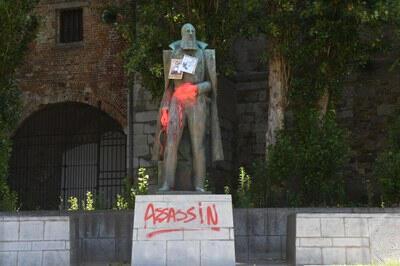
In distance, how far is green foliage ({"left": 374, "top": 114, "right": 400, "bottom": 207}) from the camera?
Answer: 13773 mm

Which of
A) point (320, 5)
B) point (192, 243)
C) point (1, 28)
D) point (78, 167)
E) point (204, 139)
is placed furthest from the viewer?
point (78, 167)

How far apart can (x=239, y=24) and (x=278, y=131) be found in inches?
95.9

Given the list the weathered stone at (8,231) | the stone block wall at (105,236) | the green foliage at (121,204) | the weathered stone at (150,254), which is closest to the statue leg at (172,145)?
the weathered stone at (150,254)

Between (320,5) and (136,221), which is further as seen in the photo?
(320,5)

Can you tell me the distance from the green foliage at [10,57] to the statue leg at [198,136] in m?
5.91

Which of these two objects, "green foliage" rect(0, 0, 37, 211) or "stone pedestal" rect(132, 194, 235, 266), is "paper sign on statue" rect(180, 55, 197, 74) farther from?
"green foliage" rect(0, 0, 37, 211)

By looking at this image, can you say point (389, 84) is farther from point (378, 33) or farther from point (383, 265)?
point (383, 265)

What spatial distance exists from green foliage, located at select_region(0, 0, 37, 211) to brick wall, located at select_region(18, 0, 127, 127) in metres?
4.41

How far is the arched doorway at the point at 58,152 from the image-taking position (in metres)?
20.4

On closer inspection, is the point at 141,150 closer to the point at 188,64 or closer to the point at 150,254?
the point at 188,64

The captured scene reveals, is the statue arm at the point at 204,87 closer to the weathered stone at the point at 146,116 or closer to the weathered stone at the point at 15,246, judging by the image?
the weathered stone at the point at 15,246

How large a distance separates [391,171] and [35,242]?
7.45 meters

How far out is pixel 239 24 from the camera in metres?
14.9

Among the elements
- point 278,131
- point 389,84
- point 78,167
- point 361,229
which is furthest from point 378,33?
point 78,167
